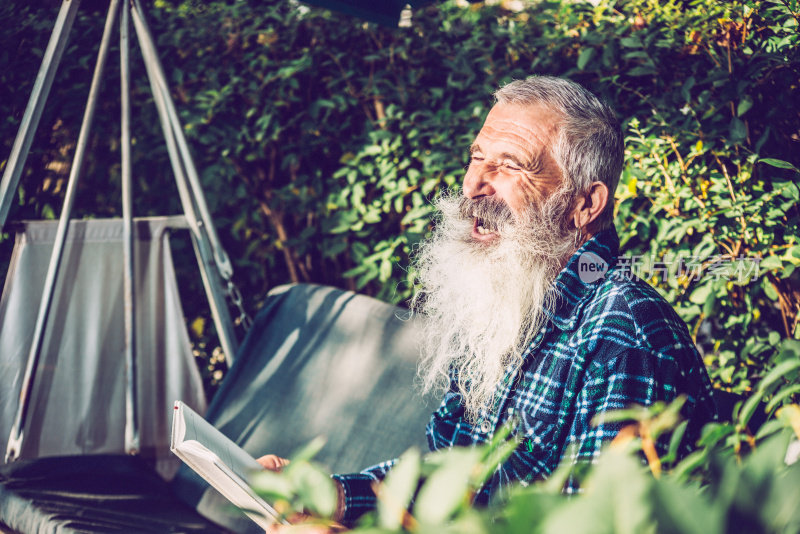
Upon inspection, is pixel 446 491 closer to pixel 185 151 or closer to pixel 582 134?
pixel 582 134

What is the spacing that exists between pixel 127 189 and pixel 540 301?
6.06 feet

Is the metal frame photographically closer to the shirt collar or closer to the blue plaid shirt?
the blue plaid shirt

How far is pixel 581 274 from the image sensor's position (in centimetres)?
150

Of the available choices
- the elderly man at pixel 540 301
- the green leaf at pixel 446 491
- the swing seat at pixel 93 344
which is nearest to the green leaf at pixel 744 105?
the elderly man at pixel 540 301

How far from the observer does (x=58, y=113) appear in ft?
10.5

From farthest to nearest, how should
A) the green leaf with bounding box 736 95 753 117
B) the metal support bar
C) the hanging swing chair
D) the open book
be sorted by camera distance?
1. the metal support bar
2. the hanging swing chair
3. the green leaf with bounding box 736 95 753 117
4. the open book

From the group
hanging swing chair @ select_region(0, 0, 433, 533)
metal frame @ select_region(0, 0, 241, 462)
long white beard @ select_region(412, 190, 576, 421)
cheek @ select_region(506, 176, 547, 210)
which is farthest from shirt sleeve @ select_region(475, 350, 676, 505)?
metal frame @ select_region(0, 0, 241, 462)

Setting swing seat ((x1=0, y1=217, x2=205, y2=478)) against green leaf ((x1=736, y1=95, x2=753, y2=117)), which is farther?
swing seat ((x1=0, y1=217, x2=205, y2=478))

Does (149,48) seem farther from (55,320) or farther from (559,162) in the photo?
(559,162)

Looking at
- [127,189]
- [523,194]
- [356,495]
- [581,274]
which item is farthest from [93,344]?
[581,274]

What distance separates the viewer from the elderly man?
4.15 feet

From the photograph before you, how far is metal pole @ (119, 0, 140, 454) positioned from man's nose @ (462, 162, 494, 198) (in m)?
1.54

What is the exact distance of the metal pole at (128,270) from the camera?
255 centimetres

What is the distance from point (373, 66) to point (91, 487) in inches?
80.7
